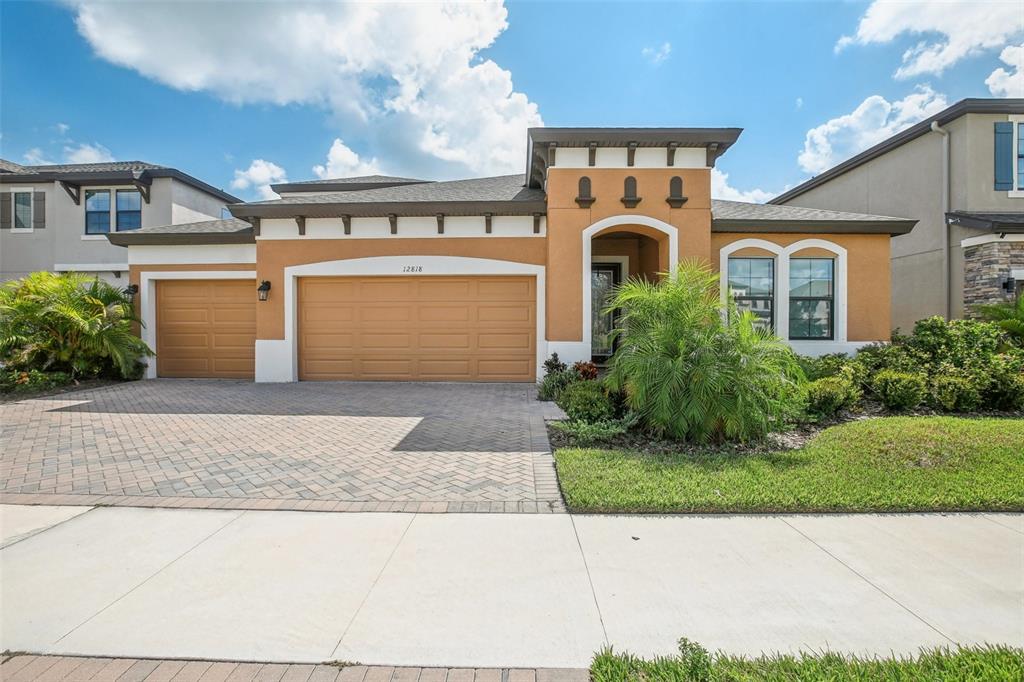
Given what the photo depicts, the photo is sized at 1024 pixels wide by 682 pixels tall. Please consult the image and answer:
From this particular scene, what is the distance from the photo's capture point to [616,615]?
259 centimetres

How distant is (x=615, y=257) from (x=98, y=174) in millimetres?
17917

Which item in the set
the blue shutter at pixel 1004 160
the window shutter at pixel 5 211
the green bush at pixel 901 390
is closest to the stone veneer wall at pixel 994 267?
the blue shutter at pixel 1004 160

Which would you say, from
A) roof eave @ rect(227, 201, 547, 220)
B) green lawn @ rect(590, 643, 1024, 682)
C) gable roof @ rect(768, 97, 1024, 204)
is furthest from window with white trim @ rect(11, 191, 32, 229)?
gable roof @ rect(768, 97, 1024, 204)

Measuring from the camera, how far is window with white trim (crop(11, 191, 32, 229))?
16266 millimetres

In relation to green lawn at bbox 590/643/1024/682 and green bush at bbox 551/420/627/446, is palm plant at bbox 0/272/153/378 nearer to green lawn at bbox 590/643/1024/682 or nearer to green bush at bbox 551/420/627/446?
green bush at bbox 551/420/627/446

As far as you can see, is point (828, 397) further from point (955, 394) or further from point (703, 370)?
point (703, 370)

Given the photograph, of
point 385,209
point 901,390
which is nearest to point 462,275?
point 385,209

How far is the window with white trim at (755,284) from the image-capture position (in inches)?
426

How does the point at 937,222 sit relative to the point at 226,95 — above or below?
below

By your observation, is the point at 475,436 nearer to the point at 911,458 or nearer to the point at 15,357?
the point at 911,458

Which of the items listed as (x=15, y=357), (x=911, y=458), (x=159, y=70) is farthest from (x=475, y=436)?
(x=159, y=70)

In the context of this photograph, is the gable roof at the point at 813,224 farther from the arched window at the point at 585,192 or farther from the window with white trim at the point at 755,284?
the arched window at the point at 585,192

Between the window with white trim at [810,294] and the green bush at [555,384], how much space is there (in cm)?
593

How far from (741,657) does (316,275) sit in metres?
10.8
